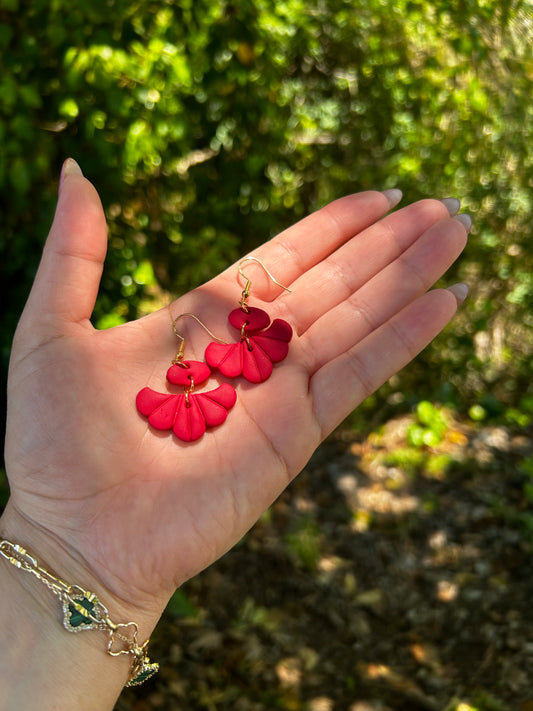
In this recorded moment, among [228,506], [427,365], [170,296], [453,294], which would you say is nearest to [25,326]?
[228,506]

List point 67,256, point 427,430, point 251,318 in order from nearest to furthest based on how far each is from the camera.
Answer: point 67,256 → point 251,318 → point 427,430

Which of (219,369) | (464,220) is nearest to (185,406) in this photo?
(219,369)

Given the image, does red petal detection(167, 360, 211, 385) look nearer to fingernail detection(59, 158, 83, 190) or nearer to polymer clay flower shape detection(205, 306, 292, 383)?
polymer clay flower shape detection(205, 306, 292, 383)

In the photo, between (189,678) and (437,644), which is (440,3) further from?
(189,678)

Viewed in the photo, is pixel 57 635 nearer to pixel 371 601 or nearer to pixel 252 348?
pixel 252 348

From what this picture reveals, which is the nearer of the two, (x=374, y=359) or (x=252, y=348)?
(x=374, y=359)

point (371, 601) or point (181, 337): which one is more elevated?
point (181, 337)

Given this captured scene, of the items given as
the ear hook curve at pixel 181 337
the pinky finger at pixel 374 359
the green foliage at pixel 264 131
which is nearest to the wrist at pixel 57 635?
the ear hook curve at pixel 181 337
